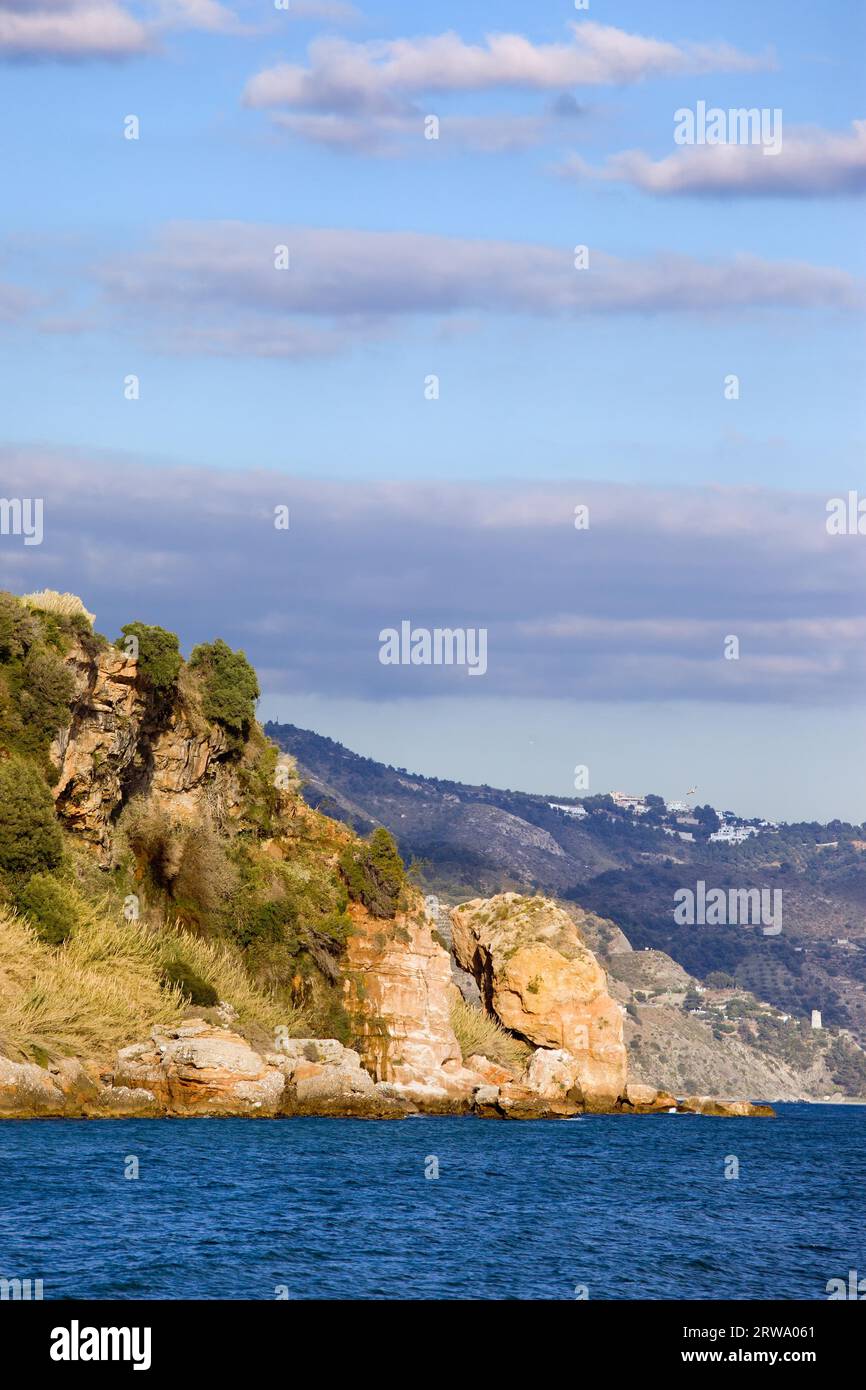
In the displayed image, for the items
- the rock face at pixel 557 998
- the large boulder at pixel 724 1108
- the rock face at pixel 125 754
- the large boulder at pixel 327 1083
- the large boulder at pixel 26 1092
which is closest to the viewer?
the large boulder at pixel 26 1092

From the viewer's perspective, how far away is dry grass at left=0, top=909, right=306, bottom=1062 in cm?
5941

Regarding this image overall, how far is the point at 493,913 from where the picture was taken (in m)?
98.0

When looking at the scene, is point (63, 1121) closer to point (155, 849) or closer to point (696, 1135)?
point (155, 849)

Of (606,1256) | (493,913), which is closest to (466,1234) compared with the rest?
(606,1256)

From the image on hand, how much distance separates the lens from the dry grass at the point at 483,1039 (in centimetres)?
8625

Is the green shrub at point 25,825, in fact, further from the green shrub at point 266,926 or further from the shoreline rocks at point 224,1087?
the green shrub at point 266,926

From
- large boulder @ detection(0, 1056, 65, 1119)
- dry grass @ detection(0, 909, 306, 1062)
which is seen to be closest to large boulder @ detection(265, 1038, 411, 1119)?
dry grass @ detection(0, 909, 306, 1062)

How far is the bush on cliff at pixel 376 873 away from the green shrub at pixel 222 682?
8.20 meters

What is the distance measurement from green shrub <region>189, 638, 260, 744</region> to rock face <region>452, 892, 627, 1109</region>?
20519 mm

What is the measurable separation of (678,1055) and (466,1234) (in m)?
155

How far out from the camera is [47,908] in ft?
217

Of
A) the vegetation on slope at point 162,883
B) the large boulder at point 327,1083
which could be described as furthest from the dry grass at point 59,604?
the large boulder at point 327,1083

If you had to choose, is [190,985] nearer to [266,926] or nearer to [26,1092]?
[266,926]

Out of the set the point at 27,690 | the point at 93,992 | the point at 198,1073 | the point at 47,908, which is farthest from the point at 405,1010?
the point at 27,690
